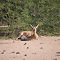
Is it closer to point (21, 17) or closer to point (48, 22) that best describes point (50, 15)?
point (48, 22)

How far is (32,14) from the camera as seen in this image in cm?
1320

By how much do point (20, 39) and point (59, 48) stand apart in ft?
11.7

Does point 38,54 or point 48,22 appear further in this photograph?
point 48,22

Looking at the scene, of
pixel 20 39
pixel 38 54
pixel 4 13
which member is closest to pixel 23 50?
pixel 38 54

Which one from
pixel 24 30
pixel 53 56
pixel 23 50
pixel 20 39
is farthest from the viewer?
pixel 24 30

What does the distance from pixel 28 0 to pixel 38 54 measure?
636 cm

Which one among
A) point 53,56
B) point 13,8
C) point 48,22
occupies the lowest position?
point 53,56

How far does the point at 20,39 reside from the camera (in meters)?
11.6

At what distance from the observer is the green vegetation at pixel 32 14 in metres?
12.8

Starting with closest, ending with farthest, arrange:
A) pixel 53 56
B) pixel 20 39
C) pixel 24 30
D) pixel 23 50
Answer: pixel 53 56, pixel 23 50, pixel 20 39, pixel 24 30

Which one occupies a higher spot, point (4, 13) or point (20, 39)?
point (4, 13)

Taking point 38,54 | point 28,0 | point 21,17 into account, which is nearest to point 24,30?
point 21,17

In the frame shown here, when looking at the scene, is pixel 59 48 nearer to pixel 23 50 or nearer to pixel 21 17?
pixel 23 50

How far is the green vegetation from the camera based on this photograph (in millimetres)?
12789
